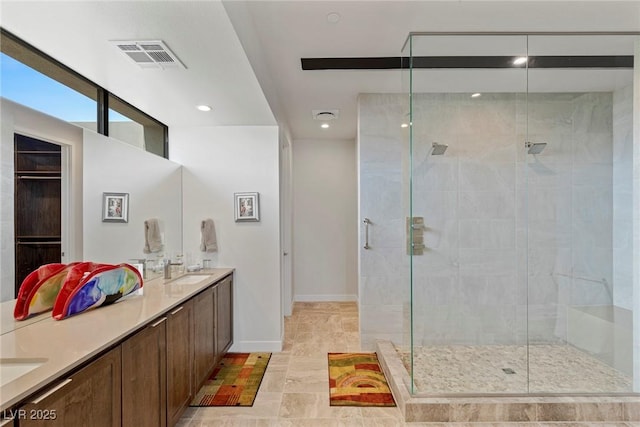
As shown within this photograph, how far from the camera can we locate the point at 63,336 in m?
1.43

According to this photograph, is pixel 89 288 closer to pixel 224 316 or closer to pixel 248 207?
pixel 224 316

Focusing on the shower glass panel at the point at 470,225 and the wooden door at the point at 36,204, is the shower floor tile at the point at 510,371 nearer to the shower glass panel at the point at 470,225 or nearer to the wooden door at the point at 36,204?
the shower glass panel at the point at 470,225

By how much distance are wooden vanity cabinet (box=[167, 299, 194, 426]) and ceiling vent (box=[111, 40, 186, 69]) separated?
155 cm

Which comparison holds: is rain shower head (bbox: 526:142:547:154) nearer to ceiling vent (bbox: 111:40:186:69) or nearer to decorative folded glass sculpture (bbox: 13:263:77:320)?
ceiling vent (bbox: 111:40:186:69)

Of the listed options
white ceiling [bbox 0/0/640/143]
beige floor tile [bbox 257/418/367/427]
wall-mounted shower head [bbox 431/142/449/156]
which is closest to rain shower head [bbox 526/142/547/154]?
white ceiling [bbox 0/0/640/143]

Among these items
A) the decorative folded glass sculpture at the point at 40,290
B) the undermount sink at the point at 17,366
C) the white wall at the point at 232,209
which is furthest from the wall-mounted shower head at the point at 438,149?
the undermount sink at the point at 17,366

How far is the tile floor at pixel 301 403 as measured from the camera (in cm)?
220

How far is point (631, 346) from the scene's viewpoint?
246cm

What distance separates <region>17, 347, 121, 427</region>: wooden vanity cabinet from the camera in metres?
1.04

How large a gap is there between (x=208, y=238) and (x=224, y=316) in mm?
824

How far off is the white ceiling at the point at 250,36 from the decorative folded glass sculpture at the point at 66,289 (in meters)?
1.26

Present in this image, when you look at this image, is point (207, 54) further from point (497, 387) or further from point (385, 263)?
point (497, 387)

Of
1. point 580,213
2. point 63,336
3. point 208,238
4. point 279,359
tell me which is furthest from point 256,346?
point 580,213

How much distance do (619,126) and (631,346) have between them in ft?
5.83
